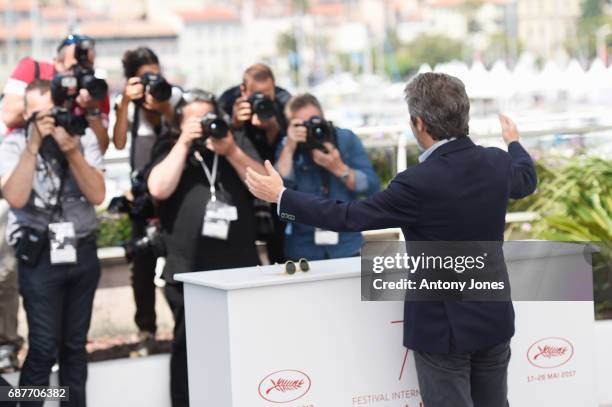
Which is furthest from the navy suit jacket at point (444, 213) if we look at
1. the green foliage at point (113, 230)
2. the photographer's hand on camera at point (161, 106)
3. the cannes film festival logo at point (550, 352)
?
the green foliage at point (113, 230)

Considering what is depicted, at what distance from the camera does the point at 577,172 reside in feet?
22.3

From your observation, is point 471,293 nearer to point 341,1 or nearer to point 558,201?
point 558,201

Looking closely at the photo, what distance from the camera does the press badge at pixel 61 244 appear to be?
472 cm

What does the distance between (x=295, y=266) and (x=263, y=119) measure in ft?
6.18

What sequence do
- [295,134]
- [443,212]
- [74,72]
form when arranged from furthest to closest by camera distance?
[295,134] < [74,72] < [443,212]

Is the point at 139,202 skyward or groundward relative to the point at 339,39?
groundward

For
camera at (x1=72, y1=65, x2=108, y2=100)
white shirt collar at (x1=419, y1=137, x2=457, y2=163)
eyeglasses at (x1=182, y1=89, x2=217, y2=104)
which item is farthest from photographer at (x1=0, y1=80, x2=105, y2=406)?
white shirt collar at (x1=419, y1=137, x2=457, y2=163)

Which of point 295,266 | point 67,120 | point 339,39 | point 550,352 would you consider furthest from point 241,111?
point 339,39

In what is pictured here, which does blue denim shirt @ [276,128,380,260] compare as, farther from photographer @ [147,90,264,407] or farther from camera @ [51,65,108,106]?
camera @ [51,65,108,106]

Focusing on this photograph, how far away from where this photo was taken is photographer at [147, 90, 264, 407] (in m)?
5.01

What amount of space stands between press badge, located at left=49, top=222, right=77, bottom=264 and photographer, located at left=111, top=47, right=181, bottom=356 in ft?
2.02

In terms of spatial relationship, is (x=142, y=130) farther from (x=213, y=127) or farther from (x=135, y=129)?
(x=213, y=127)

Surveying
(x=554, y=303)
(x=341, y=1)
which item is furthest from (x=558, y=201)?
(x=341, y=1)

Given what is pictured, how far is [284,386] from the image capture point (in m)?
3.76
